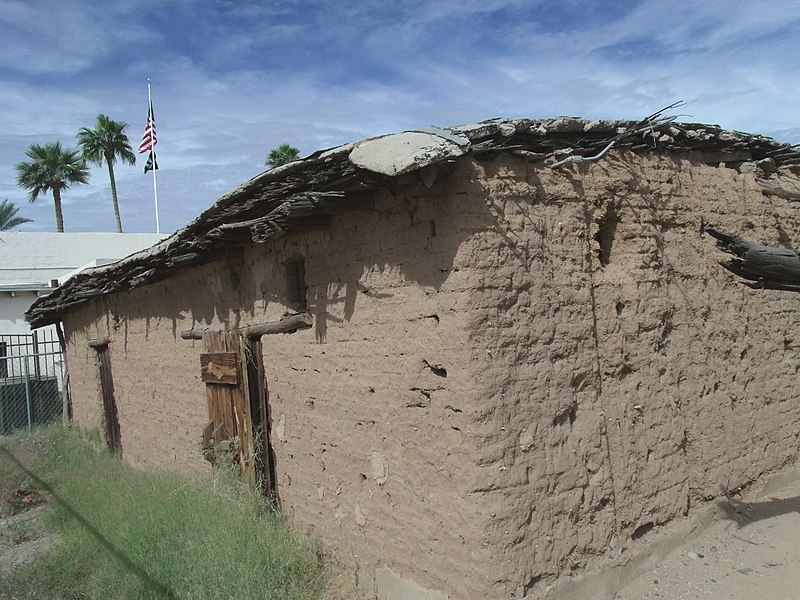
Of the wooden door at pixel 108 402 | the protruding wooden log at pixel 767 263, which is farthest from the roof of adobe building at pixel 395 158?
the wooden door at pixel 108 402

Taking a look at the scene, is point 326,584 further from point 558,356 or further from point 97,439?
point 97,439

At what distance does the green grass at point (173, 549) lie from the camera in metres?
4.80

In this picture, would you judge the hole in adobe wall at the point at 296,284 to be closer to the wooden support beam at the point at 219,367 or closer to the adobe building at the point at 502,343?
the adobe building at the point at 502,343

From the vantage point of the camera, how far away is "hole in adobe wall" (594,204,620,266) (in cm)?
507

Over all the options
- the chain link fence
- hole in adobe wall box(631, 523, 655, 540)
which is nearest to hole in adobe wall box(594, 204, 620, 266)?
hole in adobe wall box(631, 523, 655, 540)

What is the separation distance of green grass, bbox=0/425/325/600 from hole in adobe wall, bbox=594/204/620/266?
3161mm

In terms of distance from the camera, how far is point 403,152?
382cm

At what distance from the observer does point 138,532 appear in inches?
225

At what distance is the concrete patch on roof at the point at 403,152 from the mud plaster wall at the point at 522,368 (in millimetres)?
340

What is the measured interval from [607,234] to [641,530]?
7.02 ft

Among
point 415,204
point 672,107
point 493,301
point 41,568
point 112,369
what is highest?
point 672,107

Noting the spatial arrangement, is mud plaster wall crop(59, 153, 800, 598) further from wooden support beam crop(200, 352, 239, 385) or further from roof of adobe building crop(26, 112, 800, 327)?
wooden support beam crop(200, 352, 239, 385)

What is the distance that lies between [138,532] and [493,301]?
3713 mm

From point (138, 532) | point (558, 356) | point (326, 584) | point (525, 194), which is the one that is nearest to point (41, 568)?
point (138, 532)
